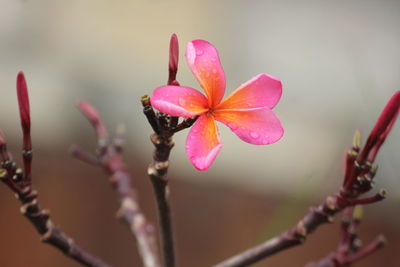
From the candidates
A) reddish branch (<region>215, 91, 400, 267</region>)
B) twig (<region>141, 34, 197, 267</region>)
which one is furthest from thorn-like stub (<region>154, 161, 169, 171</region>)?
reddish branch (<region>215, 91, 400, 267</region>)

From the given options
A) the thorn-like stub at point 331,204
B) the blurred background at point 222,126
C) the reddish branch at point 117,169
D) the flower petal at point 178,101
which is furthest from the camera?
the blurred background at point 222,126

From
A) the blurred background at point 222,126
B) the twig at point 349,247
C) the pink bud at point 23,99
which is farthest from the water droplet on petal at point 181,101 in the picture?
the blurred background at point 222,126

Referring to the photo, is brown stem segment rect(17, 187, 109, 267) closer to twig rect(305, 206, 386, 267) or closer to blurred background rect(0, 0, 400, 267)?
twig rect(305, 206, 386, 267)

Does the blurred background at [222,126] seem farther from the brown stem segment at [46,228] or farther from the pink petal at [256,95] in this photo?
the pink petal at [256,95]

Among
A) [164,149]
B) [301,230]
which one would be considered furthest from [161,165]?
[301,230]

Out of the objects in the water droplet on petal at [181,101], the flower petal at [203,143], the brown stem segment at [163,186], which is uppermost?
the water droplet on petal at [181,101]

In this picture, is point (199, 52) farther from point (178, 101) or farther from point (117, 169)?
point (117, 169)
